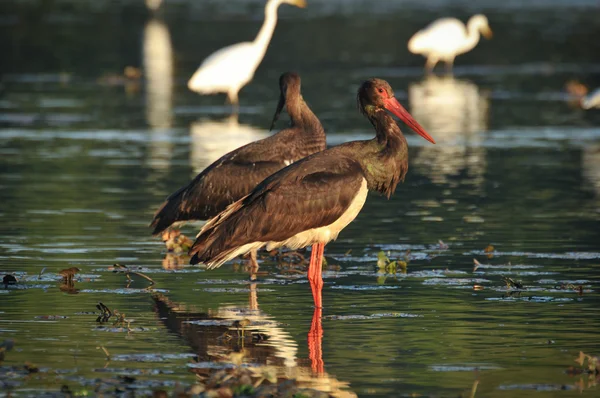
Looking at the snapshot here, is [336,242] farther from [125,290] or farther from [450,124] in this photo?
[450,124]

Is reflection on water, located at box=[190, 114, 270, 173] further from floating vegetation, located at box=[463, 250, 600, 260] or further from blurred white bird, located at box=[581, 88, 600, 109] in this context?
floating vegetation, located at box=[463, 250, 600, 260]

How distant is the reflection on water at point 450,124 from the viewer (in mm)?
20338

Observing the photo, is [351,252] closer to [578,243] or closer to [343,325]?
[578,243]

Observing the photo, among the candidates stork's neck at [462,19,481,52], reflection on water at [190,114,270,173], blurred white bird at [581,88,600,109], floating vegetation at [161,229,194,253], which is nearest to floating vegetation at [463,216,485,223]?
floating vegetation at [161,229,194,253]

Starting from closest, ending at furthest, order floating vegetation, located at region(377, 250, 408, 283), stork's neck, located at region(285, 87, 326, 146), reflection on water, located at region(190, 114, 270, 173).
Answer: floating vegetation, located at region(377, 250, 408, 283) < stork's neck, located at region(285, 87, 326, 146) < reflection on water, located at region(190, 114, 270, 173)

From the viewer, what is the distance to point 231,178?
43.7 feet

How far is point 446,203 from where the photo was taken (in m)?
17.0

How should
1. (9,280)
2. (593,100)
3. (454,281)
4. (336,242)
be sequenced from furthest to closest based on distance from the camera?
1. (593,100)
2. (336,242)
3. (454,281)
4. (9,280)

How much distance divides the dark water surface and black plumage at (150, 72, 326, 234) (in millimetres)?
561

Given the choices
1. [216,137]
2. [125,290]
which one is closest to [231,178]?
[125,290]

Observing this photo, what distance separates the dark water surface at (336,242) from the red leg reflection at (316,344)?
61mm

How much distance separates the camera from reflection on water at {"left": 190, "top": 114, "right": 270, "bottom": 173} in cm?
2131

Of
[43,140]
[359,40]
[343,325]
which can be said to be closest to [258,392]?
[343,325]

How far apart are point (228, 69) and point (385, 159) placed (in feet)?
51.3
